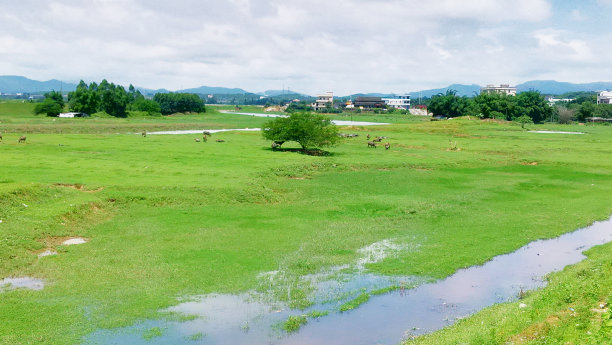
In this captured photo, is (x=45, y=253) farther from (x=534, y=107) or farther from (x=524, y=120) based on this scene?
(x=534, y=107)

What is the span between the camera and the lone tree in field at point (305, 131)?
192 feet

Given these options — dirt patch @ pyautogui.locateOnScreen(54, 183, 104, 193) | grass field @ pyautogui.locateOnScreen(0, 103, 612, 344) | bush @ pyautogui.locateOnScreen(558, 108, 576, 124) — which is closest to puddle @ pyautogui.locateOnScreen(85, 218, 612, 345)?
grass field @ pyautogui.locateOnScreen(0, 103, 612, 344)

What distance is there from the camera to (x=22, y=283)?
62.1 feet

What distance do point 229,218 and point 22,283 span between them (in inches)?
468

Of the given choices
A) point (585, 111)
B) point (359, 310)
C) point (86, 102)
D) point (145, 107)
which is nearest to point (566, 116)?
point (585, 111)

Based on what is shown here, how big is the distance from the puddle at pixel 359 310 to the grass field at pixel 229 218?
78 centimetres

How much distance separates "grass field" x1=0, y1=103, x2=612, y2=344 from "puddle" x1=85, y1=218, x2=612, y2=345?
30.9 inches

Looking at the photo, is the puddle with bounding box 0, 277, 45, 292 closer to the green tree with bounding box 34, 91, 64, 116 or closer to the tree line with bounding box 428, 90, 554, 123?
the green tree with bounding box 34, 91, 64, 116

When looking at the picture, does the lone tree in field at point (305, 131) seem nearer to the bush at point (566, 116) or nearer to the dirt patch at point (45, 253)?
the dirt patch at point (45, 253)

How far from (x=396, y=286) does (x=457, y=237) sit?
7.96m

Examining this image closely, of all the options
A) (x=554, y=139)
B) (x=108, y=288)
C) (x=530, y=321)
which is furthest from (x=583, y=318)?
(x=554, y=139)

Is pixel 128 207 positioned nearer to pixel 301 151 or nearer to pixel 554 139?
pixel 301 151

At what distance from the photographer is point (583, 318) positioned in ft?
43.5

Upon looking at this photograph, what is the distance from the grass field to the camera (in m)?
18.5
